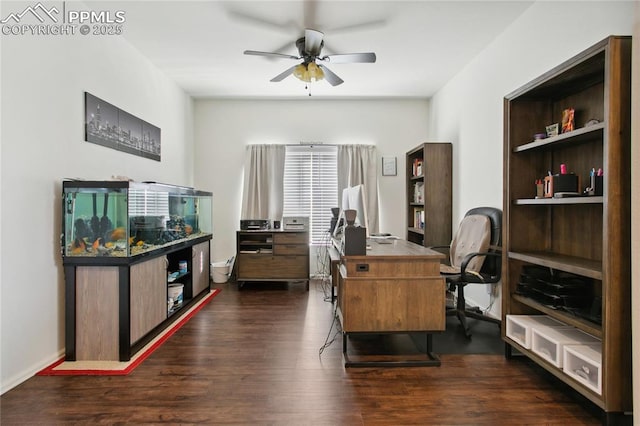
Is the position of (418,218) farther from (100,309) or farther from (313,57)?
(100,309)

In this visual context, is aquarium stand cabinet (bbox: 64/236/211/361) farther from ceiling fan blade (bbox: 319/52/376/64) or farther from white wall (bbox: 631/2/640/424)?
white wall (bbox: 631/2/640/424)

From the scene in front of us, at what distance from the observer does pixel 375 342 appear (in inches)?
107

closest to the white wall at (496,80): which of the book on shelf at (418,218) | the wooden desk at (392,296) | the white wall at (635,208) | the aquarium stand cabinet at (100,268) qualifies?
the book on shelf at (418,218)

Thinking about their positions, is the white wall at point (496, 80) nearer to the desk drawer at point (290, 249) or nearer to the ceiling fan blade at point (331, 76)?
the ceiling fan blade at point (331, 76)

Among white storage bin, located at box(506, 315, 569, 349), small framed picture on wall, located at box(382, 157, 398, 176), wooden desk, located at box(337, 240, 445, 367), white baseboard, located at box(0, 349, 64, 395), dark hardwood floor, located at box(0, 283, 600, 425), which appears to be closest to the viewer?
dark hardwood floor, located at box(0, 283, 600, 425)

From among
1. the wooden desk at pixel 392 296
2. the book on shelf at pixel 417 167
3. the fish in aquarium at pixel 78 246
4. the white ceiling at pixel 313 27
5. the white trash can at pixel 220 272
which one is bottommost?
the white trash can at pixel 220 272

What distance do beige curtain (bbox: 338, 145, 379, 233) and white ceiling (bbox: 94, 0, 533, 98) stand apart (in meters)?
1.02

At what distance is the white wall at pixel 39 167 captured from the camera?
2047 millimetres

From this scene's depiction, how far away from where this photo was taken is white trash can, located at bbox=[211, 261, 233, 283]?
487 centimetres

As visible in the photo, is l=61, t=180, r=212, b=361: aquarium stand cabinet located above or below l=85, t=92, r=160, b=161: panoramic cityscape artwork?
below

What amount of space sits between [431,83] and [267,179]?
2.72 metres

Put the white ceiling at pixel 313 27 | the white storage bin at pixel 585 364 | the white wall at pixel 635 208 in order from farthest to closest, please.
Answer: the white ceiling at pixel 313 27, the white storage bin at pixel 585 364, the white wall at pixel 635 208

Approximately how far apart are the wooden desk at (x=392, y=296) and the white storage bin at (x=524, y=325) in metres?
0.49

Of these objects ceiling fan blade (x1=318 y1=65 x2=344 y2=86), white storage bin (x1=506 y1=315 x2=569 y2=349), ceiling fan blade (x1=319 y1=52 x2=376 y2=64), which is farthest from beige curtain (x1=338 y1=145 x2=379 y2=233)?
white storage bin (x1=506 y1=315 x2=569 y2=349)
